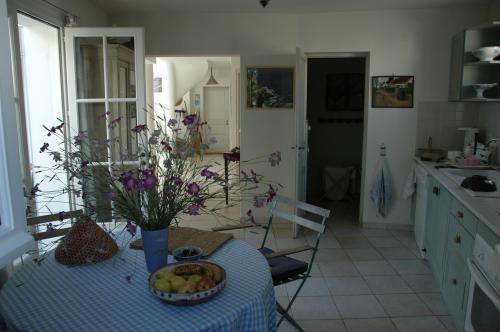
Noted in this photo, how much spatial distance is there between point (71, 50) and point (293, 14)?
7.70 feet

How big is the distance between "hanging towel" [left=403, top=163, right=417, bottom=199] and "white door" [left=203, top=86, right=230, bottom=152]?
7293 millimetres

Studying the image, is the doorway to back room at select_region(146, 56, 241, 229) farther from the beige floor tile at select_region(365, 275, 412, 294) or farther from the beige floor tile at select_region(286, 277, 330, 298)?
the beige floor tile at select_region(365, 275, 412, 294)

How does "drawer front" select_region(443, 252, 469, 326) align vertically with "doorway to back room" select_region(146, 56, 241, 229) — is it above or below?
below

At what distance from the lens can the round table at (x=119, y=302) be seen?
1347mm

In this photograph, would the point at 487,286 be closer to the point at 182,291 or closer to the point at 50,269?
the point at 182,291

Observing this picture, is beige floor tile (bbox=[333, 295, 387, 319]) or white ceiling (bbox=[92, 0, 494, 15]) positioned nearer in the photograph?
beige floor tile (bbox=[333, 295, 387, 319])

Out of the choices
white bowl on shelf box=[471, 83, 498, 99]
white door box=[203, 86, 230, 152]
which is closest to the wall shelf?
white bowl on shelf box=[471, 83, 498, 99]

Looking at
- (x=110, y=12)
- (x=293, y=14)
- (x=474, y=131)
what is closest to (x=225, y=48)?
(x=293, y=14)

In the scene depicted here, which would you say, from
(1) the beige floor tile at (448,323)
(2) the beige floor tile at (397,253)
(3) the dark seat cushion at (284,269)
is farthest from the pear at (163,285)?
(2) the beige floor tile at (397,253)

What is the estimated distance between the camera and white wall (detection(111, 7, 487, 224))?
424cm

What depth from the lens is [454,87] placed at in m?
4.04

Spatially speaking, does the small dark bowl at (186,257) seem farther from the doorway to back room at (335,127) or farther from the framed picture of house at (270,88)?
the doorway to back room at (335,127)

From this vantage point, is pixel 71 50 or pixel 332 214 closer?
pixel 71 50

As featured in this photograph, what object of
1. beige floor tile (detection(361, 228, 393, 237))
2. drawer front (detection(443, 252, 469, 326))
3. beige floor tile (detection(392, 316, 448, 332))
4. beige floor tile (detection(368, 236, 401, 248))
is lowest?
beige floor tile (detection(392, 316, 448, 332))
